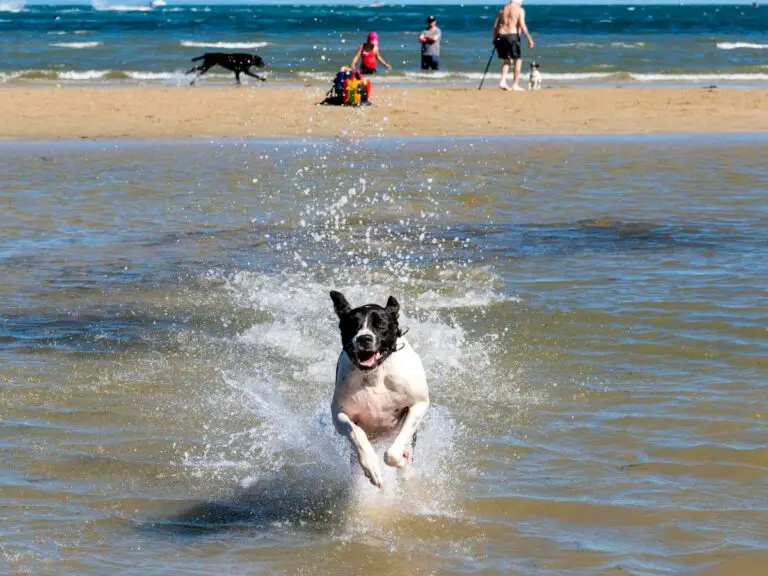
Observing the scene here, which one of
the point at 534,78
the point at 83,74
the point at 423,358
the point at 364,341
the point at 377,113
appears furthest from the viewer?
the point at 83,74

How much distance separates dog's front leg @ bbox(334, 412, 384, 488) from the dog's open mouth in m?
0.27

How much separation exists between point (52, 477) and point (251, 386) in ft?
5.51

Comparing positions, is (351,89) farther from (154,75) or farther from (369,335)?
(369,335)

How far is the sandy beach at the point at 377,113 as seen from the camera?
19219mm

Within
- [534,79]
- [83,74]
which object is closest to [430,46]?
[534,79]

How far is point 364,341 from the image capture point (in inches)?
199

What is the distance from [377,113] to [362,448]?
52.5 ft

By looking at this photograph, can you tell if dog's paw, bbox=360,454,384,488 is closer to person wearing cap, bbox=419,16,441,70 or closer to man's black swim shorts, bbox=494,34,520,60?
man's black swim shorts, bbox=494,34,520,60

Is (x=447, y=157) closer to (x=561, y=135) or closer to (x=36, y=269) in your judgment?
(x=561, y=135)

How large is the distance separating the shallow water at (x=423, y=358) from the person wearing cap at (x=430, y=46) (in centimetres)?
1506

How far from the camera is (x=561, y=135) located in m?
18.8

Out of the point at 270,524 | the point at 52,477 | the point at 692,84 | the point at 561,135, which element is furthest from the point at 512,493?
the point at 692,84

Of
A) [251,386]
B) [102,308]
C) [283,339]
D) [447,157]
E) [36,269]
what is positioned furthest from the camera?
[447,157]

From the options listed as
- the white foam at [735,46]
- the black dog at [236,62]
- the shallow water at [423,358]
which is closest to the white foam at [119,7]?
the white foam at [735,46]
